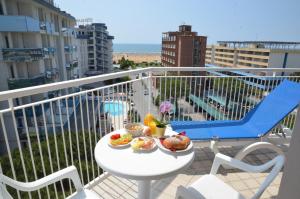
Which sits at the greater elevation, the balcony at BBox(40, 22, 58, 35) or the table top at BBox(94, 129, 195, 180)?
the balcony at BBox(40, 22, 58, 35)

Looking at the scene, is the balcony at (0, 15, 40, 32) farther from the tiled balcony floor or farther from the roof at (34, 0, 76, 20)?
the tiled balcony floor

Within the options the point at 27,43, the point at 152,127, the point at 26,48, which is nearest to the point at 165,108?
the point at 152,127

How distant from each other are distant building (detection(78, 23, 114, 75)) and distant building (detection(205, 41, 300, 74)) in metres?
32.7

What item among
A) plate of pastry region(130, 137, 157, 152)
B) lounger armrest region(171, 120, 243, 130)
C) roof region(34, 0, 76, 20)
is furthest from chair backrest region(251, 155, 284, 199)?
roof region(34, 0, 76, 20)

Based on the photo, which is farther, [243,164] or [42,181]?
[243,164]

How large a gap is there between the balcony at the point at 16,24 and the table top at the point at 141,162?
16.9m

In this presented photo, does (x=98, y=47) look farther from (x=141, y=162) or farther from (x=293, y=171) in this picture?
(x=293, y=171)

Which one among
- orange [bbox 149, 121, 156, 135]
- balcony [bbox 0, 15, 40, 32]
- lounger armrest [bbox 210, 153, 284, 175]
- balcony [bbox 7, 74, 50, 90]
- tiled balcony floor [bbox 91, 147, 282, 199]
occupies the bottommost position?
balcony [bbox 7, 74, 50, 90]

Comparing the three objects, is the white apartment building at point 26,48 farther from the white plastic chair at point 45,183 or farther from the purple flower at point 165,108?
the purple flower at point 165,108

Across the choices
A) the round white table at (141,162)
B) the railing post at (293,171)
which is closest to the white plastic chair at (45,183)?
the round white table at (141,162)

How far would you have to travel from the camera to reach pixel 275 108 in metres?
3.18

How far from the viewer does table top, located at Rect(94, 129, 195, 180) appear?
142cm

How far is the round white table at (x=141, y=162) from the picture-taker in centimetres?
141

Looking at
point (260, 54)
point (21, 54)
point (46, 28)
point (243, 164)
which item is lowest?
point (260, 54)
